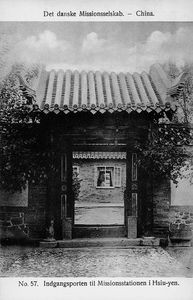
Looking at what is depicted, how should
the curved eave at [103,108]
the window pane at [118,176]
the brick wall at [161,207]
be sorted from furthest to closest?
the window pane at [118,176], the brick wall at [161,207], the curved eave at [103,108]

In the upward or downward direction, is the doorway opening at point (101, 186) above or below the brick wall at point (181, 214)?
above

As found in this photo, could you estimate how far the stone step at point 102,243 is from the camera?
378 cm

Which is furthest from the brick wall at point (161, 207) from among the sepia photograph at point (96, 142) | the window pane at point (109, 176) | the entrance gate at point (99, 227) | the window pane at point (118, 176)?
the window pane at point (109, 176)

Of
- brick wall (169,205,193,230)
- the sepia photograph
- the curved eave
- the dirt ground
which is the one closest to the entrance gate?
the sepia photograph

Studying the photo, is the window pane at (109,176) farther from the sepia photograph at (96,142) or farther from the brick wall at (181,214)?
the brick wall at (181,214)

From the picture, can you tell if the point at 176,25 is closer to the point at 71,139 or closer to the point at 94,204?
the point at 71,139

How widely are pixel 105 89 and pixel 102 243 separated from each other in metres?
0.94

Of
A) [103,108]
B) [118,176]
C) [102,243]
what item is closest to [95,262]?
[102,243]

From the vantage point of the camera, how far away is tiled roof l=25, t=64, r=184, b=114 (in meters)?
3.67

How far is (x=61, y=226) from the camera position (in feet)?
12.6

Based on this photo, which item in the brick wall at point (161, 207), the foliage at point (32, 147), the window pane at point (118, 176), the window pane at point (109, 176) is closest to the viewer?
the foliage at point (32, 147)

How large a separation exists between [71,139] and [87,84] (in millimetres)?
353

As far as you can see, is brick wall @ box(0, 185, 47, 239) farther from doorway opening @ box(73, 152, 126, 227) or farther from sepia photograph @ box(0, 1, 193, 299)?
doorway opening @ box(73, 152, 126, 227)
